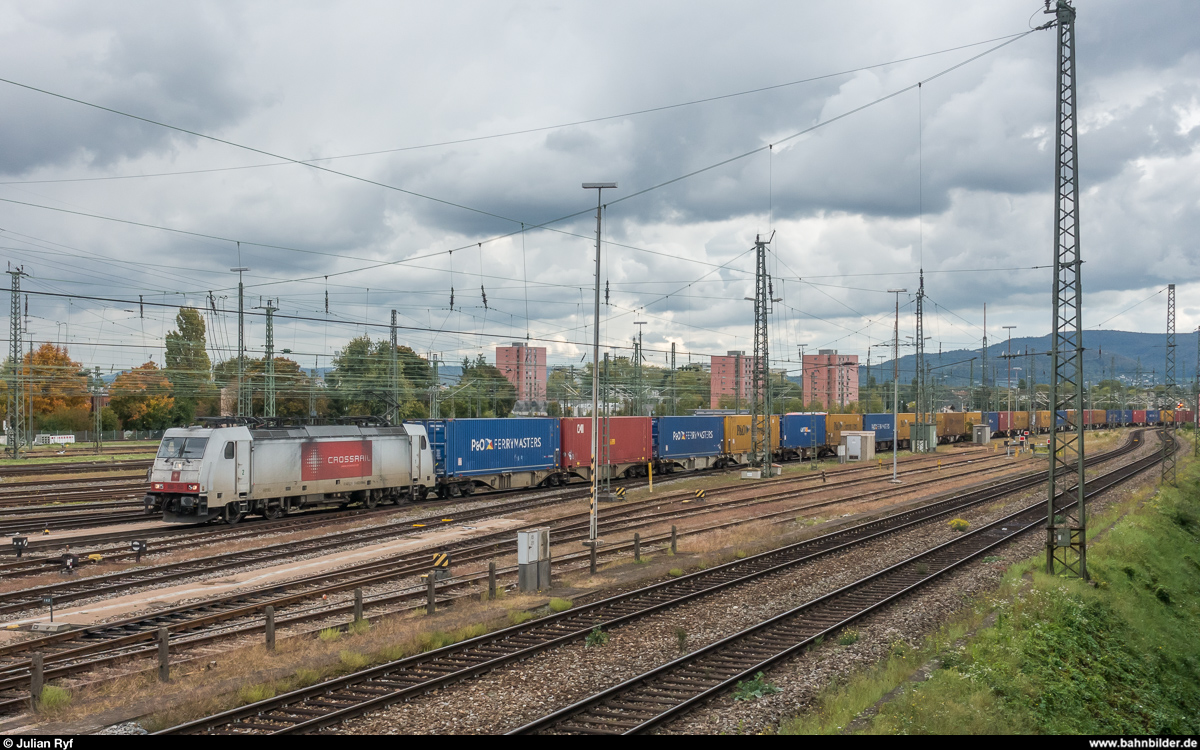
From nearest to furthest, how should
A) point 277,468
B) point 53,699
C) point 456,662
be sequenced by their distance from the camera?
point 53,699
point 456,662
point 277,468

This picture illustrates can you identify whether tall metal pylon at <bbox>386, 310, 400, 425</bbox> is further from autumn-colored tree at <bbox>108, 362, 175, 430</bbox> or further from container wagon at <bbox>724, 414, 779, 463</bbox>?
autumn-colored tree at <bbox>108, 362, 175, 430</bbox>

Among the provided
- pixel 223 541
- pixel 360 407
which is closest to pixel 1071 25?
pixel 223 541

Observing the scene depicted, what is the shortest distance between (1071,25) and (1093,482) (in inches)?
1352

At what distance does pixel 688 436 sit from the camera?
47781 millimetres

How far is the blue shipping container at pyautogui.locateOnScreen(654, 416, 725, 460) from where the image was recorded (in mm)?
45844

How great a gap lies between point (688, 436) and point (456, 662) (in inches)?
1415

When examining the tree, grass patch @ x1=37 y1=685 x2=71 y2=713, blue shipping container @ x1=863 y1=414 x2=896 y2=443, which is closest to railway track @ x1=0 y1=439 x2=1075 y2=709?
grass patch @ x1=37 y1=685 x2=71 y2=713

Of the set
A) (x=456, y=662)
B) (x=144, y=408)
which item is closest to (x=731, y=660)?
(x=456, y=662)

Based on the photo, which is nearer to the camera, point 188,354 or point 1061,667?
point 1061,667

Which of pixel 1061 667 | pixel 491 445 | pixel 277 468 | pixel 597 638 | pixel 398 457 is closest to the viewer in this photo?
pixel 1061 667

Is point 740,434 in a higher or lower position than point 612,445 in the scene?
lower

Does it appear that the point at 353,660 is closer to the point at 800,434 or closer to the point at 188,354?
the point at 800,434

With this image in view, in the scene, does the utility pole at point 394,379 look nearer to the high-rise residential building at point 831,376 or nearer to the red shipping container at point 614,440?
the red shipping container at point 614,440
